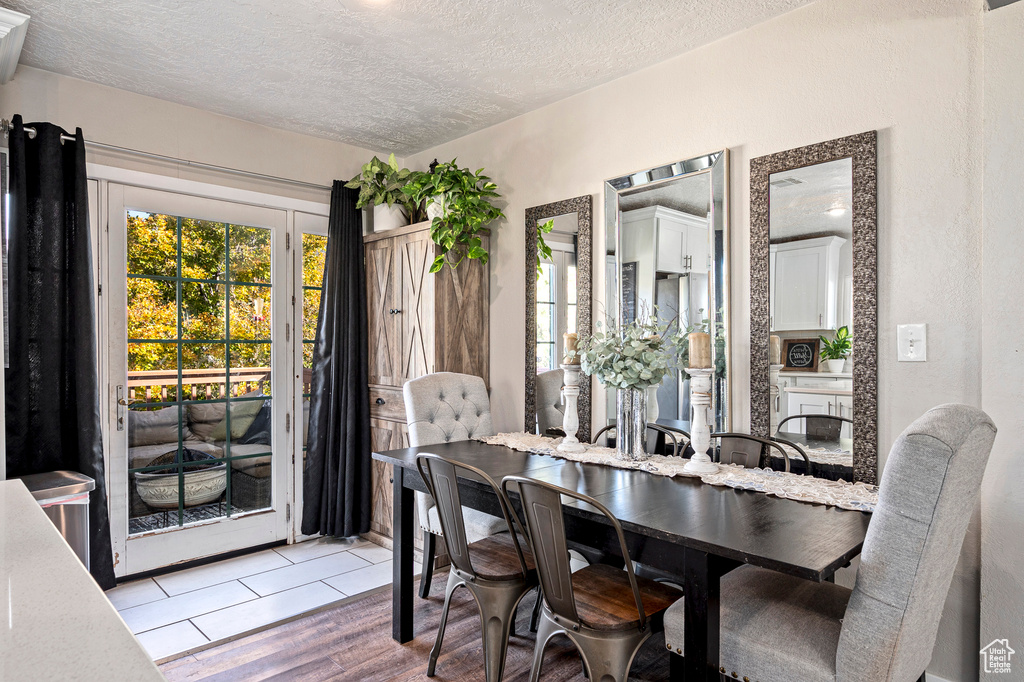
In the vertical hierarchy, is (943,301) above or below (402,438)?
above

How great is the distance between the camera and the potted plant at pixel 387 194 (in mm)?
3693

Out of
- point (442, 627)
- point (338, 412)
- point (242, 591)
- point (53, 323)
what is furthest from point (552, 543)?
point (53, 323)

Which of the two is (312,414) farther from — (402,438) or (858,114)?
(858,114)

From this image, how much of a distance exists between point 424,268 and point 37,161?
1.85 metres

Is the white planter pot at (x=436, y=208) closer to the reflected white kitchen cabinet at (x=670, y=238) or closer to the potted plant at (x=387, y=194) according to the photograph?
the potted plant at (x=387, y=194)

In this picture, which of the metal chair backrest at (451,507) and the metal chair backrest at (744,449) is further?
the metal chair backrest at (744,449)

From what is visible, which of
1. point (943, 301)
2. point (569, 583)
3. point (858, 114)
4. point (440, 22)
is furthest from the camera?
point (440, 22)

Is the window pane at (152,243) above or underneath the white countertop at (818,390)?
above

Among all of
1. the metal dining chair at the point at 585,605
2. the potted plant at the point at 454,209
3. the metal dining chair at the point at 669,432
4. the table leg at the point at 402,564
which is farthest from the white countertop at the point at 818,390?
the potted plant at the point at 454,209

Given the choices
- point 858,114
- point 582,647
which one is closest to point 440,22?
point 858,114

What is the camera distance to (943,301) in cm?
205

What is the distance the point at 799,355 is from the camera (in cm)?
235

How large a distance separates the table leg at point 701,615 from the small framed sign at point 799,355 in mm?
1105

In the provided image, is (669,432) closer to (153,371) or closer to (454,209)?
(454,209)
